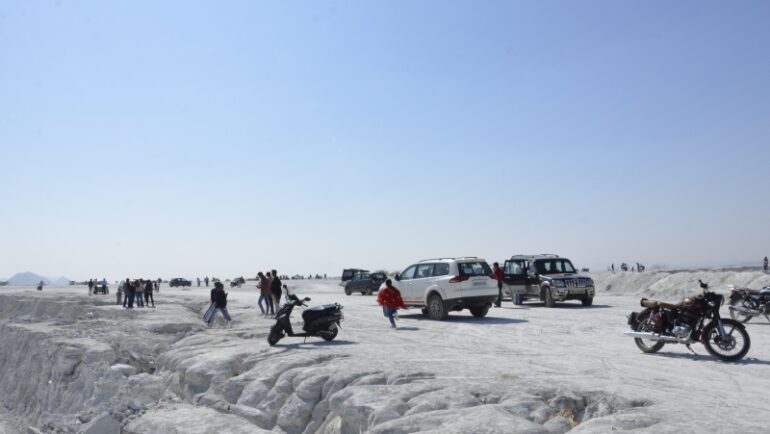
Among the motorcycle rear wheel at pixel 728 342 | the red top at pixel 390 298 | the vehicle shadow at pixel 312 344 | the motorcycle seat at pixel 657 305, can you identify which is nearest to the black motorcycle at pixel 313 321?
the vehicle shadow at pixel 312 344

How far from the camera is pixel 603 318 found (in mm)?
19609

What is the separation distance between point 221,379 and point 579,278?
57.2 ft

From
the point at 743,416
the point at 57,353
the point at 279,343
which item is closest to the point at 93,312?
the point at 57,353

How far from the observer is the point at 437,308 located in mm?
19672

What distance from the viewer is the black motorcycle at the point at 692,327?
1093cm

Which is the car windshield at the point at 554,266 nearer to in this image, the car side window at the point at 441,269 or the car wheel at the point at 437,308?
the car side window at the point at 441,269

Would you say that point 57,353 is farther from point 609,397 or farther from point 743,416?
point 743,416

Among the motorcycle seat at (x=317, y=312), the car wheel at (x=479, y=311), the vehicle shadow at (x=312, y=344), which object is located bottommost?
the vehicle shadow at (x=312, y=344)

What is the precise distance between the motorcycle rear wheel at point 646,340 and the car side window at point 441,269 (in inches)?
321

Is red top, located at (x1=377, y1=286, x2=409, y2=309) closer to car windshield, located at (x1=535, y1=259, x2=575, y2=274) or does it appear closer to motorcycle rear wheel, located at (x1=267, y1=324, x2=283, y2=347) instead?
motorcycle rear wheel, located at (x1=267, y1=324, x2=283, y2=347)

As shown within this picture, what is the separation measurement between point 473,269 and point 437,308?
68.9 inches

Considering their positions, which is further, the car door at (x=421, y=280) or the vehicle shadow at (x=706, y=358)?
the car door at (x=421, y=280)

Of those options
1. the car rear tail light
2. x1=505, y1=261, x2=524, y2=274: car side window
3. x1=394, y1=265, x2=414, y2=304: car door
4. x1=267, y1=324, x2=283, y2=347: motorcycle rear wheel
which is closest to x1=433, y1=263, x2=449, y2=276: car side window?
the car rear tail light

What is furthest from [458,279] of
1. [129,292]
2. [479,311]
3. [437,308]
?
[129,292]
